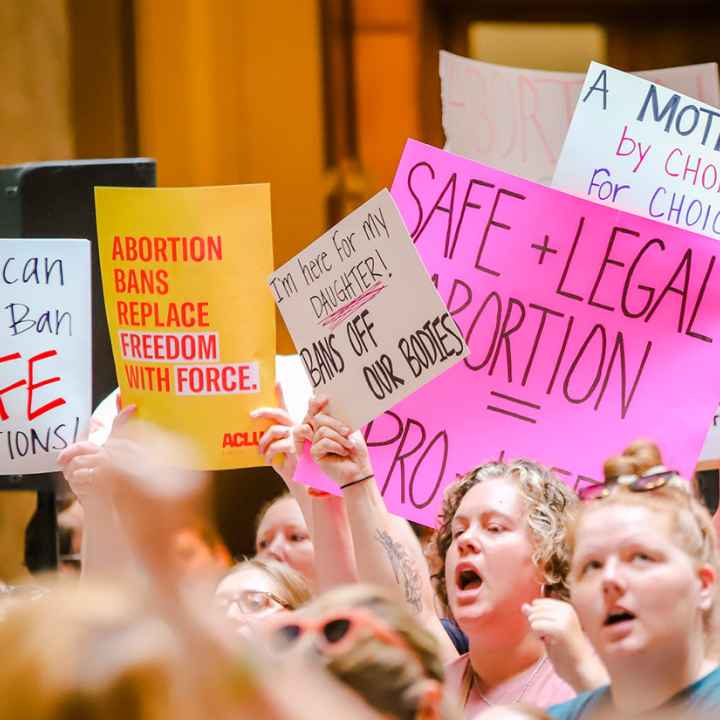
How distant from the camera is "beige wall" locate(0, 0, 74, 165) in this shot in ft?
19.3

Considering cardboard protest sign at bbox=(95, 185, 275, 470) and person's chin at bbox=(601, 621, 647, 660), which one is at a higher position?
cardboard protest sign at bbox=(95, 185, 275, 470)

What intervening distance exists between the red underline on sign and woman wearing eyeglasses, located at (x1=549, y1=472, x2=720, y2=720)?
2.80 ft

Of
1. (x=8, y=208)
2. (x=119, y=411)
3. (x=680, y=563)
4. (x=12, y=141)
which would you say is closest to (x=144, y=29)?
(x=12, y=141)

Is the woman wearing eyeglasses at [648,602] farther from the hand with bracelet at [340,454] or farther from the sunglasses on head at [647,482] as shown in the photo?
the hand with bracelet at [340,454]

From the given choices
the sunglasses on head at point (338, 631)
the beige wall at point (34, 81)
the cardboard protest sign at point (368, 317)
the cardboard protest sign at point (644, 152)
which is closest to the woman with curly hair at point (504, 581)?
the cardboard protest sign at point (368, 317)

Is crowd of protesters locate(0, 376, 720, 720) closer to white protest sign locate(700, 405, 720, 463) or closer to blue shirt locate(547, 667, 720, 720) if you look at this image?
blue shirt locate(547, 667, 720, 720)

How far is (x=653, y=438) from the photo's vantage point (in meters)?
2.56

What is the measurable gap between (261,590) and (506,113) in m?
1.29

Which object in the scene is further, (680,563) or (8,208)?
(8,208)

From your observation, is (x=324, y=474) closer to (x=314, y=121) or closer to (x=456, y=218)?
(x=456, y=218)

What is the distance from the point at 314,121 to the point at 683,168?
121 inches

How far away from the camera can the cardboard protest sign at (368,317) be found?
258 centimetres

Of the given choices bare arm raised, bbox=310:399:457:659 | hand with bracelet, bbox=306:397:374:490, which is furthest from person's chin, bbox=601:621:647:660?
hand with bracelet, bbox=306:397:374:490

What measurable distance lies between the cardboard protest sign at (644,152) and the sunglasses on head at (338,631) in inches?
57.4
